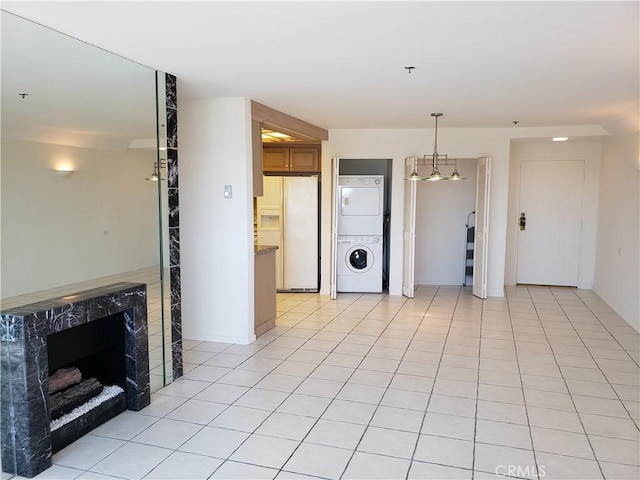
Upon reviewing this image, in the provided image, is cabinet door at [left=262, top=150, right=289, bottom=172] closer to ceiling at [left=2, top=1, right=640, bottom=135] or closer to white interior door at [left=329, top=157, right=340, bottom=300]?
white interior door at [left=329, top=157, right=340, bottom=300]

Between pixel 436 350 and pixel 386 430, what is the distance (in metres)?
1.68

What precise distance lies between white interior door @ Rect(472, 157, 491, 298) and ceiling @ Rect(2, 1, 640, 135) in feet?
5.69

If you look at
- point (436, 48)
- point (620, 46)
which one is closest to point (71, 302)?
point (436, 48)

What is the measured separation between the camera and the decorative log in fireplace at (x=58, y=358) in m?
2.38

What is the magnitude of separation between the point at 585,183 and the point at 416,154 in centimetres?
279

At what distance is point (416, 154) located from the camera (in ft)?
22.2

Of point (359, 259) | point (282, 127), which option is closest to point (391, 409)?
point (282, 127)

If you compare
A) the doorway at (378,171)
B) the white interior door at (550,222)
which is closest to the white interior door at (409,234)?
the doorway at (378,171)

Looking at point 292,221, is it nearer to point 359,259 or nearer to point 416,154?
point 359,259

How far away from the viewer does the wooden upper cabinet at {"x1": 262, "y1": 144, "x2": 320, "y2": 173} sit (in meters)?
6.93

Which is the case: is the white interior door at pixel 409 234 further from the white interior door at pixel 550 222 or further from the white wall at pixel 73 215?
the white wall at pixel 73 215

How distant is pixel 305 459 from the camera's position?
260cm

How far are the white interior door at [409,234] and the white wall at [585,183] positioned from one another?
6.35 ft

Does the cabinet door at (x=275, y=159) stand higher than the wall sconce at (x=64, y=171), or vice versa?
the cabinet door at (x=275, y=159)
